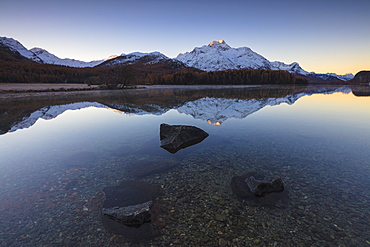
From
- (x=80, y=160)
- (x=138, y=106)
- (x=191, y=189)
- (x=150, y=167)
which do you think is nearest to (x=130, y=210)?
(x=191, y=189)

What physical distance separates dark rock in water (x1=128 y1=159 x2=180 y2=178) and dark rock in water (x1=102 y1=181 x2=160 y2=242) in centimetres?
145

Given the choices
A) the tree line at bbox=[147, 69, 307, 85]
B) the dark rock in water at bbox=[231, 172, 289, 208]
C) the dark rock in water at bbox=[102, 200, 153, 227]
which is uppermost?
the tree line at bbox=[147, 69, 307, 85]

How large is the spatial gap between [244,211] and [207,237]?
1.91 metres

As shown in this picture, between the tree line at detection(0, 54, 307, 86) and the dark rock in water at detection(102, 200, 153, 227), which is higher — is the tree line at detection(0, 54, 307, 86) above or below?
above

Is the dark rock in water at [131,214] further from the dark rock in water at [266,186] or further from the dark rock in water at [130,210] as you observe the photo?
the dark rock in water at [266,186]

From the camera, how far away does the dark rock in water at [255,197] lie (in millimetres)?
7255

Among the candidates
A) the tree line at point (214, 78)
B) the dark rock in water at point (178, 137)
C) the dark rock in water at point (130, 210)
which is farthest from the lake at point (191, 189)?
the tree line at point (214, 78)

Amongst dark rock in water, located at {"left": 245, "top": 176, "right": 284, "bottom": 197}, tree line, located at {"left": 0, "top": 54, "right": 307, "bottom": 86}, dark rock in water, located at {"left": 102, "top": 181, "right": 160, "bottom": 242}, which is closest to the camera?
dark rock in water, located at {"left": 102, "top": 181, "right": 160, "bottom": 242}

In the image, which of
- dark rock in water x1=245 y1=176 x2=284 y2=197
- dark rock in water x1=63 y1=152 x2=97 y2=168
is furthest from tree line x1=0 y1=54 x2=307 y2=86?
dark rock in water x1=245 y1=176 x2=284 y2=197

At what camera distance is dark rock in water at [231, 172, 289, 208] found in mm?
7255

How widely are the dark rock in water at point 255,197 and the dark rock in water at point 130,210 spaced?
353 centimetres

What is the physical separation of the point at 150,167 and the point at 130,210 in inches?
157

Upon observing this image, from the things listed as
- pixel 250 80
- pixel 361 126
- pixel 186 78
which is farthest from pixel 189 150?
pixel 250 80

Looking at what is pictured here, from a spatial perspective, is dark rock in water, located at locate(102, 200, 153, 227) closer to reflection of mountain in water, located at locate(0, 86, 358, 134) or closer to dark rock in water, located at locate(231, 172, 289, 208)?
dark rock in water, located at locate(231, 172, 289, 208)
